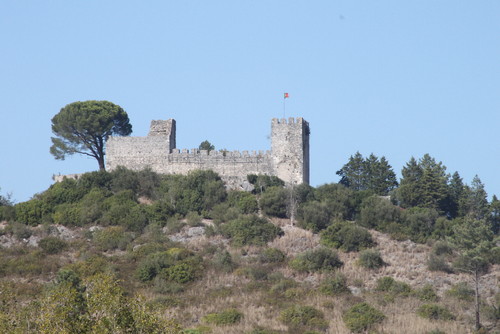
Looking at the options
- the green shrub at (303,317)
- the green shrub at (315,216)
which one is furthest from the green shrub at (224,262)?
the green shrub at (315,216)

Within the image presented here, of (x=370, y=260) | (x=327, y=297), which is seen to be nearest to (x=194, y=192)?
(x=370, y=260)

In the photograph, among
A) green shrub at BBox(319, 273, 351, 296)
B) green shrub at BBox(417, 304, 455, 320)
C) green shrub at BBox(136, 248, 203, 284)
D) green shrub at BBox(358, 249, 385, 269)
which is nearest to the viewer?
green shrub at BBox(417, 304, 455, 320)

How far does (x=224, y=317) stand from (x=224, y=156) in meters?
18.1

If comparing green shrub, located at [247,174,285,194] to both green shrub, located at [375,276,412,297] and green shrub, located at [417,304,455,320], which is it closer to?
green shrub, located at [375,276,412,297]

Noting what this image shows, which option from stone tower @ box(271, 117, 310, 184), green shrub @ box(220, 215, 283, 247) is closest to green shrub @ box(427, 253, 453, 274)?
green shrub @ box(220, 215, 283, 247)

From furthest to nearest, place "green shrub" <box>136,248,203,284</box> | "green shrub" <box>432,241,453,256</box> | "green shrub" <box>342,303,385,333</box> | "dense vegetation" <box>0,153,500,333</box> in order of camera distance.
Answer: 1. "green shrub" <box>432,241,453,256</box>
2. "green shrub" <box>136,248,203,284</box>
3. "dense vegetation" <box>0,153,500,333</box>
4. "green shrub" <box>342,303,385,333</box>

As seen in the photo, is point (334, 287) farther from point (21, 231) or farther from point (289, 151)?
point (21, 231)

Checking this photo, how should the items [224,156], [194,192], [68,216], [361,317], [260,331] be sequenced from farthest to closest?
1. [224,156]
2. [194,192]
3. [68,216]
4. [361,317]
5. [260,331]

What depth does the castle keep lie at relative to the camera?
55219 mm

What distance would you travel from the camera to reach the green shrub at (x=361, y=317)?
38.8 metres

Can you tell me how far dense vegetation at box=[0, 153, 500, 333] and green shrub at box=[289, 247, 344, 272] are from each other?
2.2 inches

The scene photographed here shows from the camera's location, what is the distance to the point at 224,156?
56.2 meters

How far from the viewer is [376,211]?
53062mm

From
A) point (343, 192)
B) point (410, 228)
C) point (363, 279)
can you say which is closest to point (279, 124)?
point (343, 192)
